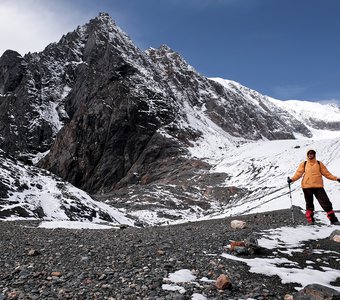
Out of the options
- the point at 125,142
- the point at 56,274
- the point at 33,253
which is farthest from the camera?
the point at 125,142

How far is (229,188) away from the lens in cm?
6881

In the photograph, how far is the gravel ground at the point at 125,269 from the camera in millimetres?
7281

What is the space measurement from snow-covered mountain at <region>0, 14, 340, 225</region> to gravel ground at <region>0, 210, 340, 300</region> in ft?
61.4

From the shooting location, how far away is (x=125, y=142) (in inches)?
4459

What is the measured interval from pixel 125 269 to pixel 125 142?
346 ft

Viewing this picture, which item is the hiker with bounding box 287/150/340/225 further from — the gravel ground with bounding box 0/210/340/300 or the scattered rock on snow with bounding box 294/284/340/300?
the scattered rock on snow with bounding box 294/284/340/300

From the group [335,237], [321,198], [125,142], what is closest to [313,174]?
[321,198]

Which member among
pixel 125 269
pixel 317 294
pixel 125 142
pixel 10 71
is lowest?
pixel 317 294

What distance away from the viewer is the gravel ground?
728 cm

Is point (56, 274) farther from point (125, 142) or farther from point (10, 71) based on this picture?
point (10, 71)

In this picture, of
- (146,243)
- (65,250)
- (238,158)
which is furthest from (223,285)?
(238,158)

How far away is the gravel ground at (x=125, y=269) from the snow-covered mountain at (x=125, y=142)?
18.7 meters

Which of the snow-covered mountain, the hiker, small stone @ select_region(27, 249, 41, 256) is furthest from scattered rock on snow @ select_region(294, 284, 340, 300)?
the snow-covered mountain

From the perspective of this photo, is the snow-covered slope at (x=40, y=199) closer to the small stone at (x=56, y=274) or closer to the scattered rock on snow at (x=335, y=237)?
the scattered rock on snow at (x=335, y=237)
